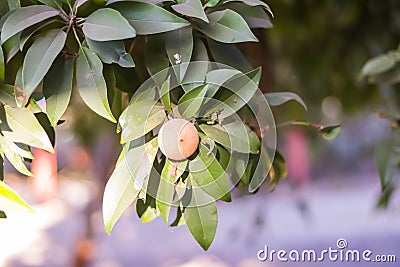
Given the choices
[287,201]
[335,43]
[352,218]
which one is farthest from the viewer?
[287,201]

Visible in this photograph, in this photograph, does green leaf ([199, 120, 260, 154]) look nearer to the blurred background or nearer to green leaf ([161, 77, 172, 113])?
green leaf ([161, 77, 172, 113])

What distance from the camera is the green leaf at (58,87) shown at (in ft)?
0.95

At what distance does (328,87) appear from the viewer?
992 millimetres

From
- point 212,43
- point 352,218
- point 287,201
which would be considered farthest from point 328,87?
point 287,201

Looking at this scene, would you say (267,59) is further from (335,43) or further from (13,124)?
(13,124)

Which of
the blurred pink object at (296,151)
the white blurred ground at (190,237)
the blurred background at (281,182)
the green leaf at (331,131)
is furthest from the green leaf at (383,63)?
the blurred pink object at (296,151)

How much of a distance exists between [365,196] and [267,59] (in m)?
1.48

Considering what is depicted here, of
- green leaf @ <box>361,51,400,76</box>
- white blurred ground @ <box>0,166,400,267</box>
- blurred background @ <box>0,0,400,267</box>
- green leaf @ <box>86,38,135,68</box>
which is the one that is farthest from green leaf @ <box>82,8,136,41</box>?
white blurred ground @ <box>0,166,400,267</box>

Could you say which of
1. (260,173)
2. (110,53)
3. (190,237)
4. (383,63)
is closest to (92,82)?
(110,53)

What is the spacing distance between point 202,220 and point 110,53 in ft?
0.36

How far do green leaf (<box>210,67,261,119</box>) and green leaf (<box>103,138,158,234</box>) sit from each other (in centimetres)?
4

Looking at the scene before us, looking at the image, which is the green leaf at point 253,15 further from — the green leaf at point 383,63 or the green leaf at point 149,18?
the green leaf at point 383,63

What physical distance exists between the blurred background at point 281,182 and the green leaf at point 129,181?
0.22 meters

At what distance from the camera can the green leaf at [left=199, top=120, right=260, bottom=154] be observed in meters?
0.28
